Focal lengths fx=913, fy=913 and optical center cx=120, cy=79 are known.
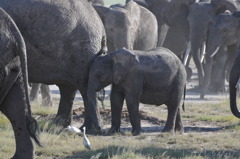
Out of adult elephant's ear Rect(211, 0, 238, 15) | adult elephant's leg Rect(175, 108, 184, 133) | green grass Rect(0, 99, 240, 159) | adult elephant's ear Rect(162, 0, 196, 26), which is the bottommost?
adult elephant's leg Rect(175, 108, 184, 133)

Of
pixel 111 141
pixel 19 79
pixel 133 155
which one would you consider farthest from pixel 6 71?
pixel 111 141

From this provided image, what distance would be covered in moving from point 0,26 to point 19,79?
2.02 ft

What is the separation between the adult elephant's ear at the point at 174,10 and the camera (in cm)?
2403

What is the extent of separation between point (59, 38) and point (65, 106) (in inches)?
51.9

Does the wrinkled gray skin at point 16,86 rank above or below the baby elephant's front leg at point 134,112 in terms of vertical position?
above

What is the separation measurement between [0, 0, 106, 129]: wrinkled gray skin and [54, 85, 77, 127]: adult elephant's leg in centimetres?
42

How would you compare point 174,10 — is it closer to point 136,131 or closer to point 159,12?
point 159,12

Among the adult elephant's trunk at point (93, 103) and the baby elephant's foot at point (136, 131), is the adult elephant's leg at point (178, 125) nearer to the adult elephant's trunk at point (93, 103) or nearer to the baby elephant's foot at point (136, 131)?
the baby elephant's foot at point (136, 131)

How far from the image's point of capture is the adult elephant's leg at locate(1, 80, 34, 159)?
30.7ft

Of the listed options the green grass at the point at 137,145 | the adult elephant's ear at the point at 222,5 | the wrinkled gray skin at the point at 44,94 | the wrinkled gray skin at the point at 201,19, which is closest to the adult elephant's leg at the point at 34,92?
the wrinkled gray skin at the point at 44,94

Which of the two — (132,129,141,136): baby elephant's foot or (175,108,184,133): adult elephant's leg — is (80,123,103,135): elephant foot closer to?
(132,129,141,136): baby elephant's foot

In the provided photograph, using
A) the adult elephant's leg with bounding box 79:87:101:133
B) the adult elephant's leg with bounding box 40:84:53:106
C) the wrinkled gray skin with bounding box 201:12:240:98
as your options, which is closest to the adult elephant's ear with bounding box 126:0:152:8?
the wrinkled gray skin with bounding box 201:12:240:98

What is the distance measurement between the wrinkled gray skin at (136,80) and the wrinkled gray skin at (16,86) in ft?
10.7

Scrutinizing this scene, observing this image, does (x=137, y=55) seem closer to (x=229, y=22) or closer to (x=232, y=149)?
(x=232, y=149)
